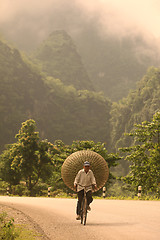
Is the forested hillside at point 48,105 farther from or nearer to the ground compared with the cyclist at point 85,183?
farther from the ground

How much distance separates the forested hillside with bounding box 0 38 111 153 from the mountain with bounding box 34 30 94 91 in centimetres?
2673

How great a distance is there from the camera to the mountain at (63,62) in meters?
152

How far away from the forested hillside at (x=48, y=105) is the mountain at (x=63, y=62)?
1052 inches

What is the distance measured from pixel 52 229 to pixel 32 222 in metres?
1.21

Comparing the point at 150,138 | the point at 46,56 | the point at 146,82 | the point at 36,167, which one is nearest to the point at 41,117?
the point at 146,82

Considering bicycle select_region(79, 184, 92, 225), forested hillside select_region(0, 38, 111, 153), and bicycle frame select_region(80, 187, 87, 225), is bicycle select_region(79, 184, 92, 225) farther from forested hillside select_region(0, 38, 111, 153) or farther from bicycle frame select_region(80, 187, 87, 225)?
forested hillside select_region(0, 38, 111, 153)

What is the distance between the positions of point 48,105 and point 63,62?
4789cm

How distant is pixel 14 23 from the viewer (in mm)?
194625

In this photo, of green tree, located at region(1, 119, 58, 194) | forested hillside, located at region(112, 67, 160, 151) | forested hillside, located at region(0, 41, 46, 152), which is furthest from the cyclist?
forested hillside, located at region(0, 41, 46, 152)

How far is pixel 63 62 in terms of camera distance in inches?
6270

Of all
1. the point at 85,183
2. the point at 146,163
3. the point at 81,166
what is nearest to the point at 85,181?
the point at 85,183

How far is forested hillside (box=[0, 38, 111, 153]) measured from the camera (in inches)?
4193

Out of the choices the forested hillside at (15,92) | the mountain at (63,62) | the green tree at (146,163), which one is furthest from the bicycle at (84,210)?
the mountain at (63,62)

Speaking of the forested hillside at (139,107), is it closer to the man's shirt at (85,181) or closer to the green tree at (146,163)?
the green tree at (146,163)
